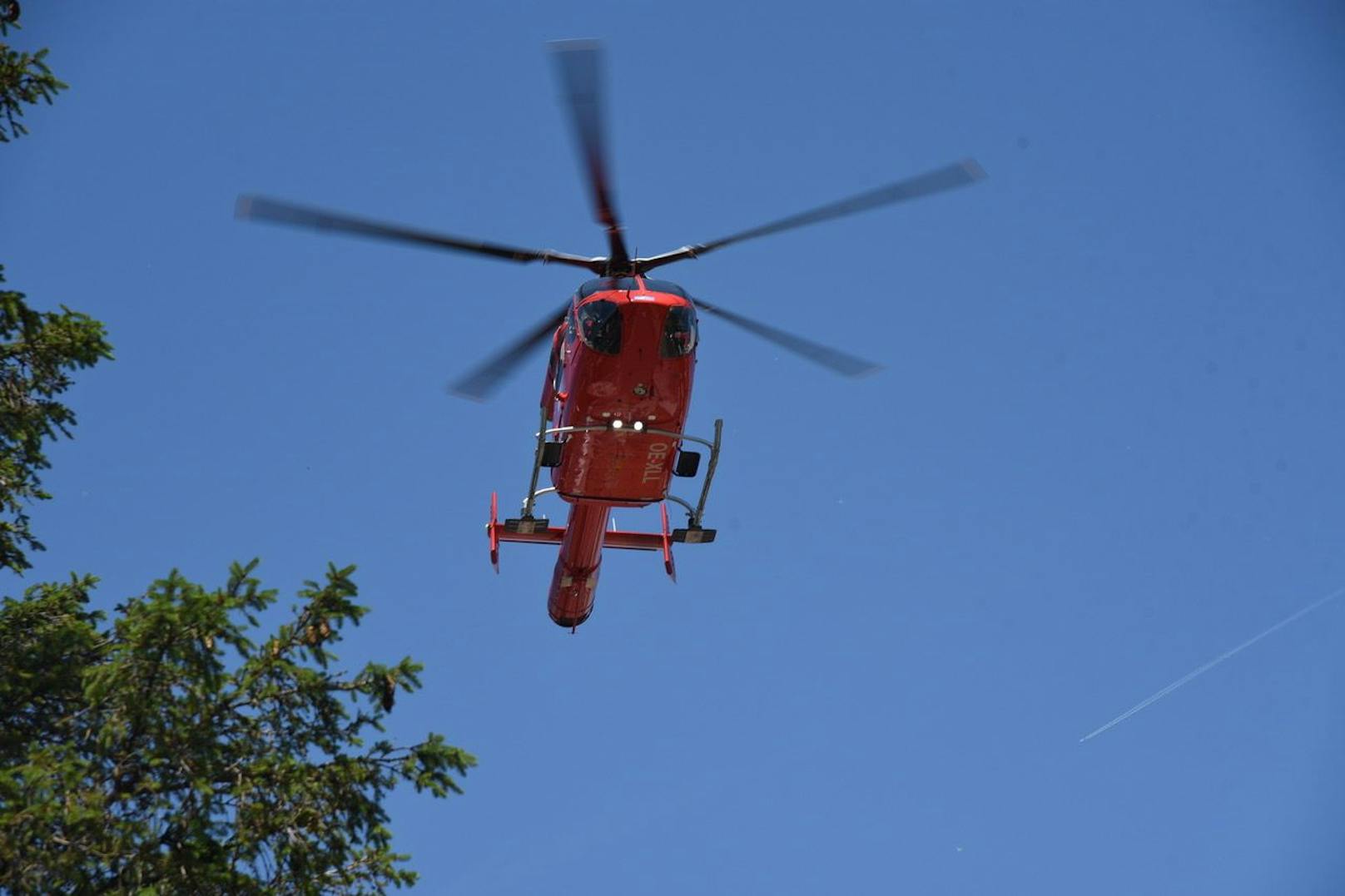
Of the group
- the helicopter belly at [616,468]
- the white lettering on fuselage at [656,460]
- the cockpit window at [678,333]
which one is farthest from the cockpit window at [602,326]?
the white lettering on fuselage at [656,460]

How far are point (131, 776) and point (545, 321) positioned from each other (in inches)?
278

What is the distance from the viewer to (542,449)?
611 inches

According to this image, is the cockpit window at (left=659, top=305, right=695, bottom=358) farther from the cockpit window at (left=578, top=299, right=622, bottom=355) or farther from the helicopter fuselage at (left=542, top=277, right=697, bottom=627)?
the cockpit window at (left=578, top=299, right=622, bottom=355)

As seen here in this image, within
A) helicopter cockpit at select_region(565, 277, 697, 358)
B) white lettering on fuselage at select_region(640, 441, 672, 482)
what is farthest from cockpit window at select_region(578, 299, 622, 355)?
white lettering on fuselage at select_region(640, 441, 672, 482)

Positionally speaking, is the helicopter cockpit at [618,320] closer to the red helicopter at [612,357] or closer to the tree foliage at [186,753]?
the red helicopter at [612,357]

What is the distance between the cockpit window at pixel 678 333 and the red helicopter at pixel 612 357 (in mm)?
13

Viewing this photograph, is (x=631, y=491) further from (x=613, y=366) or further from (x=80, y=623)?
(x=80, y=623)

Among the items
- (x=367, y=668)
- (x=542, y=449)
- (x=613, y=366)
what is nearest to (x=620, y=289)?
(x=613, y=366)

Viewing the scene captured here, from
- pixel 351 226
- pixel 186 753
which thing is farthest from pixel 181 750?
pixel 351 226

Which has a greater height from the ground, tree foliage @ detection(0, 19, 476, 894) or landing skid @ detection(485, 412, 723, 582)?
landing skid @ detection(485, 412, 723, 582)

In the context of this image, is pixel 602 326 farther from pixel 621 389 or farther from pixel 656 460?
pixel 656 460

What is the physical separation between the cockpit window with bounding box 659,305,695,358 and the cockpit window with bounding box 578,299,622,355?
54 cm

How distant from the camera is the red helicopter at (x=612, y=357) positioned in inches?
559

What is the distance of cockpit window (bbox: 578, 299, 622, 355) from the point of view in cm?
Answer: 1471
